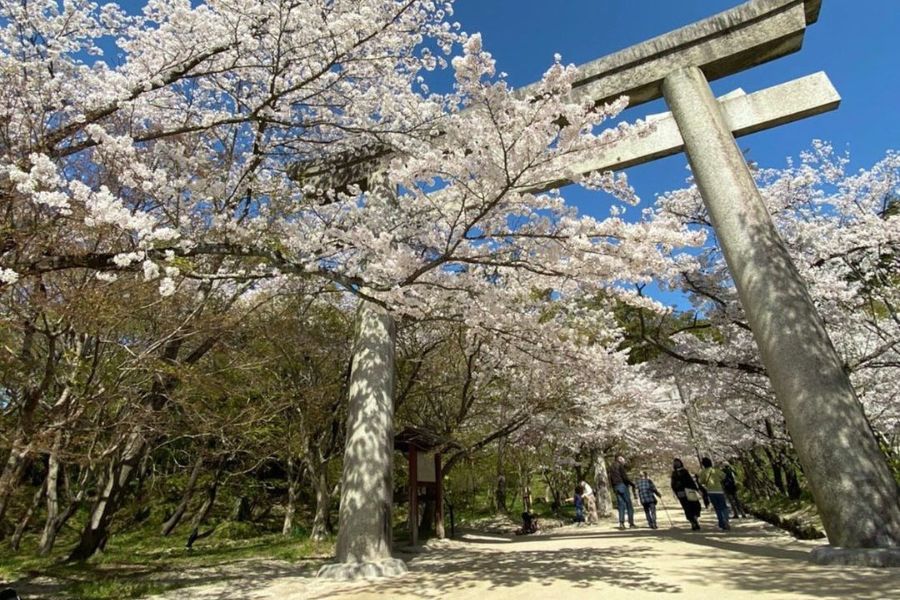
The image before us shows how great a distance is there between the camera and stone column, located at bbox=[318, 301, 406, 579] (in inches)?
223

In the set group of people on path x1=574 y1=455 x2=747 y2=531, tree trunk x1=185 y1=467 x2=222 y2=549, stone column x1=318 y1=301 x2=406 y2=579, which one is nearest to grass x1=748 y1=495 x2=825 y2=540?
Answer: group of people on path x1=574 y1=455 x2=747 y2=531

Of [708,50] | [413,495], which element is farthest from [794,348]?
[413,495]

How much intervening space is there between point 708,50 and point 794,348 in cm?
424

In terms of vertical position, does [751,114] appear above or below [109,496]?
above

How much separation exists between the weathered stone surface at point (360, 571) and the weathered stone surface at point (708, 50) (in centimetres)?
606

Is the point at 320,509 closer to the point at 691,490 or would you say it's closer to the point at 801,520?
the point at 691,490

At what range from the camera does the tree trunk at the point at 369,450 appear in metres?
5.80

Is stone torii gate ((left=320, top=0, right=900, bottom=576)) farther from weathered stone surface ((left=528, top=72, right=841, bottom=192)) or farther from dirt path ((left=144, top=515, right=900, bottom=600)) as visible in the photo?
dirt path ((left=144, top=515, right=900, bottom=600))

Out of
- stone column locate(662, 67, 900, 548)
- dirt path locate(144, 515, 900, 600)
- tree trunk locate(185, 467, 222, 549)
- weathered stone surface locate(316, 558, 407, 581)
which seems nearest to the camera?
dirt path locate(144, 515, 900, 600)

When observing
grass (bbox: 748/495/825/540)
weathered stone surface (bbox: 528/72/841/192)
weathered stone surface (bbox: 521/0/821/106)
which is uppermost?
weathered stone surface (bbox: 521/0/821/106)

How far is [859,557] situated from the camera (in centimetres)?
439

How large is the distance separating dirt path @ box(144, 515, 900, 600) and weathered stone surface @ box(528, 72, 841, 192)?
176 inches

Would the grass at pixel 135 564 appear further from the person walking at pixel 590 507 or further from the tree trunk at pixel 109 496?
the person walking at pixel 590 507

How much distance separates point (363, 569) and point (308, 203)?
417 centimetres
